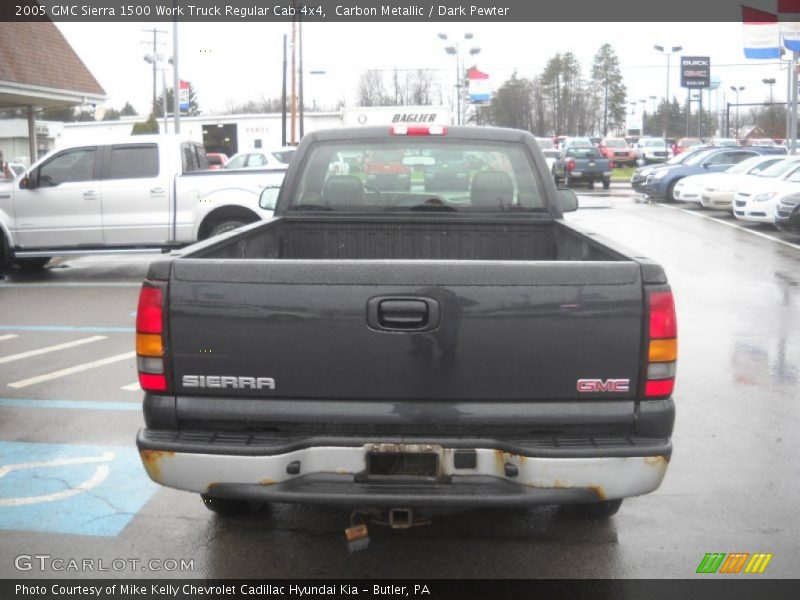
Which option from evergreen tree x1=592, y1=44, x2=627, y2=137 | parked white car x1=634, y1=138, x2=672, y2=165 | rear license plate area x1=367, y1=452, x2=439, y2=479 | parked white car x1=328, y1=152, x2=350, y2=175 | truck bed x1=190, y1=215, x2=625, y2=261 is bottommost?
rear license plate area x1=367, y1=452, x2=439, y2=479

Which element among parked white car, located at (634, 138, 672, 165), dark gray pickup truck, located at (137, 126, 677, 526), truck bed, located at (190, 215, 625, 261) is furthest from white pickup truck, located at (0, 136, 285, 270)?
parked white car, located at (634, 138, 672, 165)

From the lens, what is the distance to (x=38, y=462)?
544 cm

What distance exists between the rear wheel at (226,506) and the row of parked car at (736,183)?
14.4 m

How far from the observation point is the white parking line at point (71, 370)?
7.42 m

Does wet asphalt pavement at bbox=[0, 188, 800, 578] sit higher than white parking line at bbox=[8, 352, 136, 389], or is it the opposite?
white parking line at bbox=[8, 352, 136, 389]

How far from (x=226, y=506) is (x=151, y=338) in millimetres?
1254

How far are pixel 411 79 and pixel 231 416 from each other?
81.4 m

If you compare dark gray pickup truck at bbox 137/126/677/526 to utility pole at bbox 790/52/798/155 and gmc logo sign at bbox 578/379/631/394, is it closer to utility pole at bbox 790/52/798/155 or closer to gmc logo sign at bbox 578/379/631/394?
gmc logo sign at bbox 578/379/631/394

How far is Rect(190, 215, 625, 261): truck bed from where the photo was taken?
5348 mm

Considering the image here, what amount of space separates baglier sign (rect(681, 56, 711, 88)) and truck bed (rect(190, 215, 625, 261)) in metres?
69.8

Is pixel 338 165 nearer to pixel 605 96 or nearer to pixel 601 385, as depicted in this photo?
pixel 601 385

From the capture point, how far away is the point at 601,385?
134 inches

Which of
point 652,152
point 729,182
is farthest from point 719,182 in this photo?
point 652,152

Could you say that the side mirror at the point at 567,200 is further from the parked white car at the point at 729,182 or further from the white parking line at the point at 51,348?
the parked white car at the point at 729,182
